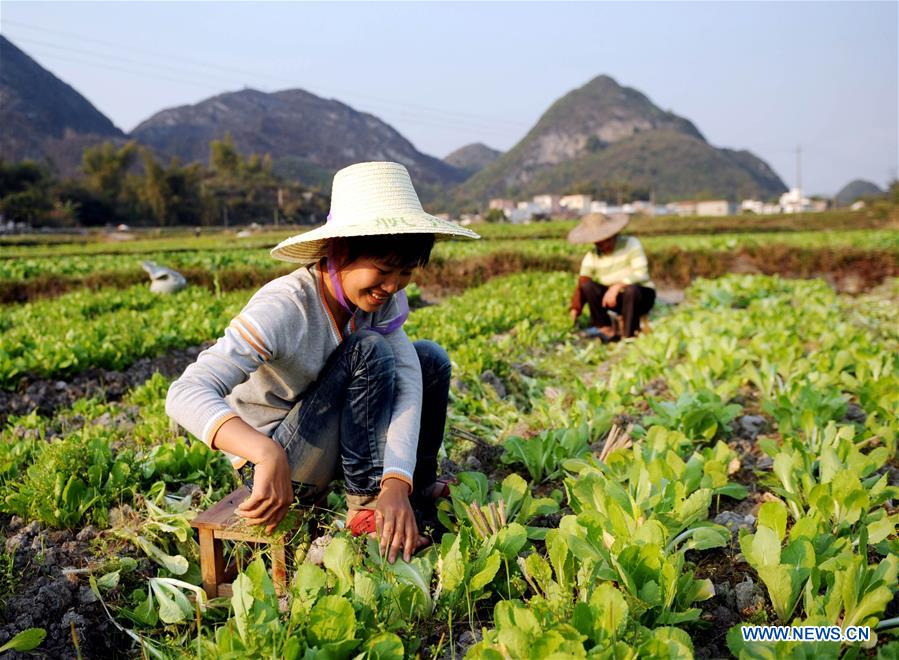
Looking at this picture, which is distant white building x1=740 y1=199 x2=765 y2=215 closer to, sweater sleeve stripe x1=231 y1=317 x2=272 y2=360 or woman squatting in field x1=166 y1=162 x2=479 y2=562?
woman squatting in field x1=166 y1=162 x2=479 y2=562

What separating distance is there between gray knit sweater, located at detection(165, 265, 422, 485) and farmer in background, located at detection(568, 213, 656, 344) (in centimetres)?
459

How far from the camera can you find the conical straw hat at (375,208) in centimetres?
189

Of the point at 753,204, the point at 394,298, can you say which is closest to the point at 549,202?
the point at 753,204

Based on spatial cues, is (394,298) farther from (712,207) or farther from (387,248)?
(712,207)

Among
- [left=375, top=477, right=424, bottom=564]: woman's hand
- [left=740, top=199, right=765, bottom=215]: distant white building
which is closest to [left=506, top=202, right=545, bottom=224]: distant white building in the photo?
[left=740, top=199, right=765, bottom=215]: distant white building

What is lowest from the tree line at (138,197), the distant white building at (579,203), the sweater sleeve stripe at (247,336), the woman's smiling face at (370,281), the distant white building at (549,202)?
the sweater sleeve stripe at (247,336)

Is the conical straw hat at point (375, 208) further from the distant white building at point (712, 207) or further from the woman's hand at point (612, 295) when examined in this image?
the distant white building at point (712, 207)

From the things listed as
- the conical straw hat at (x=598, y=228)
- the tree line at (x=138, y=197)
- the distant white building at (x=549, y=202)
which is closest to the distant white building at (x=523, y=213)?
the distant white building at (x=549, y=202)

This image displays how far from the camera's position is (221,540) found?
6.66 feet

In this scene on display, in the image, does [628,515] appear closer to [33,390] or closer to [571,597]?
[571,597]

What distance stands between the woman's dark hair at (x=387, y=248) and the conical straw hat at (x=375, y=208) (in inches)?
2.9

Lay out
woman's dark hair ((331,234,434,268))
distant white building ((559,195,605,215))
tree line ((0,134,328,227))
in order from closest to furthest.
→ 1. woman's dark hair ((331,234,434,268))
2. tree line ((0,134,328,227))
3. distant white building ((559,195,605,215))

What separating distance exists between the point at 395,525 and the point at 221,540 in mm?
594

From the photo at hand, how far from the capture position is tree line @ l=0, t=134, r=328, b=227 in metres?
49.2
